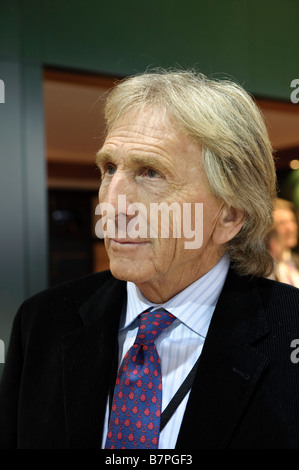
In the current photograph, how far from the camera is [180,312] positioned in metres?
1.06

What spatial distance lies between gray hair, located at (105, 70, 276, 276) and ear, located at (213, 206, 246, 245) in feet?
0.07

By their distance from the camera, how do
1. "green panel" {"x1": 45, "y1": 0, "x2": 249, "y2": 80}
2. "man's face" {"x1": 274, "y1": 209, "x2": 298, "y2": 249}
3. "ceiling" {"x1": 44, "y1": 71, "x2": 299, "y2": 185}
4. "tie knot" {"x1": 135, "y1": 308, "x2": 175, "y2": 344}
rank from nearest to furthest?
"tie knot" {"x1": 135, "y1": 308, "x2": 175, "y2": 344} < "green panel" {"x1": 45, "y1": 0, "x2": 249, "y2": 80} < "ceiling" {"x1": 44, "y1": 71, "x2": 299, "y2": 185} < "man's face" {"x1": 274, "y1": 209, "x2": 298, "y2": 249}

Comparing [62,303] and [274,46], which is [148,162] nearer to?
[62,303]

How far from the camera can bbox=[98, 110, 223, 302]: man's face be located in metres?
1.00

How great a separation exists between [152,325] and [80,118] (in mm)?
2248

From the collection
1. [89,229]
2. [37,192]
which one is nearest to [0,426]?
[37,192]

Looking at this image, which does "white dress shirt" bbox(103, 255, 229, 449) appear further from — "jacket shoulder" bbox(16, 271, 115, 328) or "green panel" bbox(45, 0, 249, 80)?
"green panel" bbox(45, 0, 249, 80)

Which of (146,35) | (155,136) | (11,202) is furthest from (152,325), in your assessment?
(146,35)

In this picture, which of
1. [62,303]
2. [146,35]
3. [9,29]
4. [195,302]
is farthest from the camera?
[146,35]

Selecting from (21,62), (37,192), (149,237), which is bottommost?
(149,237)

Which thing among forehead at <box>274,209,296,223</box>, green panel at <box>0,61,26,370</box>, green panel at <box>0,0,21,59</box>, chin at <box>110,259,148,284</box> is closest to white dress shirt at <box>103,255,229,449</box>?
chin at <box>110,259,148,284</box>

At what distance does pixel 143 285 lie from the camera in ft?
3.61
